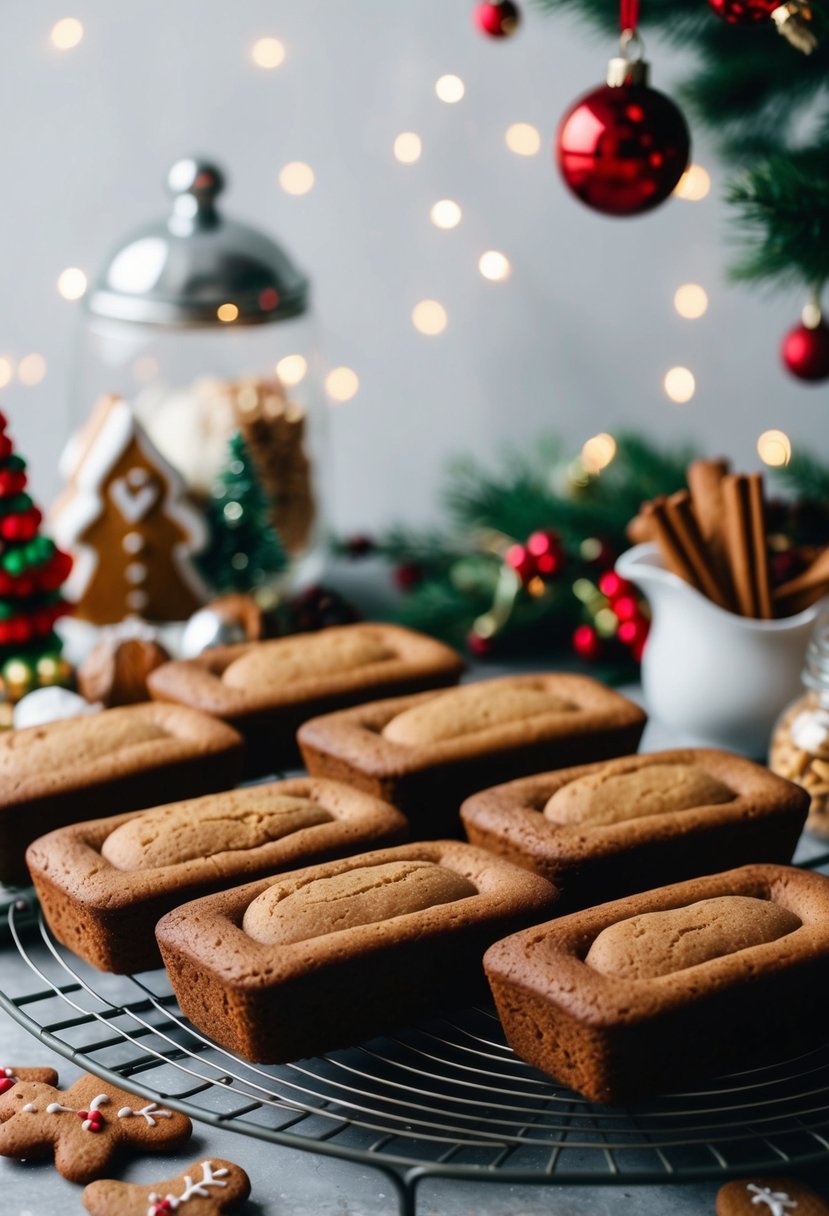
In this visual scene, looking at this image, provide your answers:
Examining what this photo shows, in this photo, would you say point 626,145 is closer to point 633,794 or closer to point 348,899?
point 633,794

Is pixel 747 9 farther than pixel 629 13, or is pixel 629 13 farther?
pixel 629 13

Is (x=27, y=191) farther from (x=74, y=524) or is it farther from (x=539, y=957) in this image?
(x=539, y=957)

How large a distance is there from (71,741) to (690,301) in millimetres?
1362

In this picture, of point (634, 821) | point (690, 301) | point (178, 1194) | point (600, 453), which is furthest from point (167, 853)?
point (690, 301)

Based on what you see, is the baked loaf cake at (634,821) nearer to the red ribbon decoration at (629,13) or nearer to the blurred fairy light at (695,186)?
the red ribbon decoration at (629,13)

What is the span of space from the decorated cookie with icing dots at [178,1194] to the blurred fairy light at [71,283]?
1647 mm

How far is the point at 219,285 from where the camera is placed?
2006 millimetres

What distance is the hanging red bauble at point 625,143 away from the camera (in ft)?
4.72

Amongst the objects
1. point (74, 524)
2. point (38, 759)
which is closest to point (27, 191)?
point (74, 524)

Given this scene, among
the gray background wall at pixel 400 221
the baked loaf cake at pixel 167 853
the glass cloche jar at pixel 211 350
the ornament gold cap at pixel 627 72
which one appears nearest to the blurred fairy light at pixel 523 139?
the gray background wall at pixel 400 221

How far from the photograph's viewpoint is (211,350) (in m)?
2.13

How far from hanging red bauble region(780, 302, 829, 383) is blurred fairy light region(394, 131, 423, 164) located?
799 millimetres

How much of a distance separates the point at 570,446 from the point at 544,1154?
5.22 feet

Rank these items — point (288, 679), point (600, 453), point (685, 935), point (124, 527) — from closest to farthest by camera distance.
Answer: point (685, 935) < point (288, 679) < point (124, 527) < point (600, 453)
